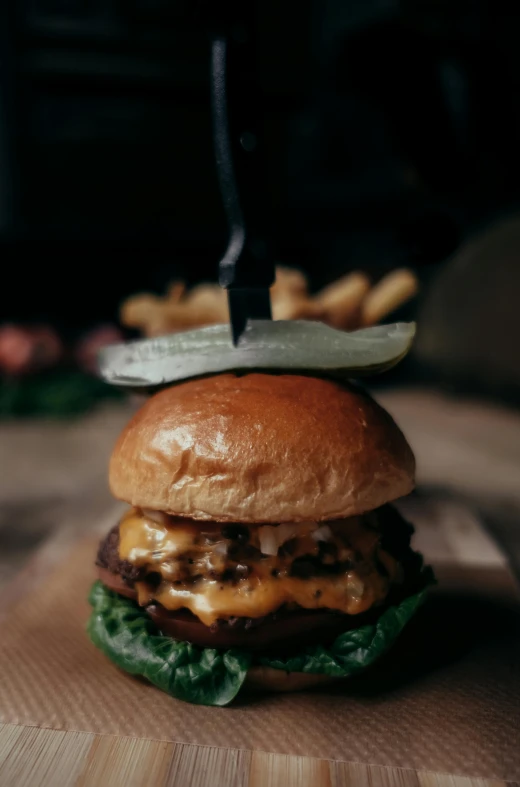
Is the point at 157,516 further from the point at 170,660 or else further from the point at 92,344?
the point at 92,344

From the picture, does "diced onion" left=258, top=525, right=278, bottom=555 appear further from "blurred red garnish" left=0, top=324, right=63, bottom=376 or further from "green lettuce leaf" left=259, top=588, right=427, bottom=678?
"blurred red garnish" left=0, top=324, right=63, bottom=376

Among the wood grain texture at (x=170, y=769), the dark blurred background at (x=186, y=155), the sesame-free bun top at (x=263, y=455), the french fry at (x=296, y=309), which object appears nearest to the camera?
the wood grain texture at (x=170, y=769)

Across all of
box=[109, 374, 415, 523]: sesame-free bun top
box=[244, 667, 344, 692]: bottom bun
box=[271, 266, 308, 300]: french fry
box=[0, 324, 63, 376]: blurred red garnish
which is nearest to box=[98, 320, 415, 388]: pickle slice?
box=[109, 374, 415, 523]: sesame-free bun top

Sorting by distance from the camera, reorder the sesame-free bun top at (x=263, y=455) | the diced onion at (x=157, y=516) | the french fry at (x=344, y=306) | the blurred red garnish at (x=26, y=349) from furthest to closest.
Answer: the blurred red garnish at (x=26, y=349), the french fry at (x=344, y=306), the diced onion at (x=157, y=516), the sesame-free bun top at (x=263, y=455)

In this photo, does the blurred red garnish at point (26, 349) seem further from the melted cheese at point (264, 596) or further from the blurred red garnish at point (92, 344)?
the melted cheese at point (264, 596)

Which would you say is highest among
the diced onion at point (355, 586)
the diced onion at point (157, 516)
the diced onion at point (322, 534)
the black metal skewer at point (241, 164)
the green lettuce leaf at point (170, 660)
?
the black metal skewer at point (241, 164)

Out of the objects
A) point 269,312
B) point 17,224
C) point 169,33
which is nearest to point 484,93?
point 169,33

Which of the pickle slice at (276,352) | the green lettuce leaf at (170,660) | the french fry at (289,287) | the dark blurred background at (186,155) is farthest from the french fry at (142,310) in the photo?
the dark blurred background at (186,155)
